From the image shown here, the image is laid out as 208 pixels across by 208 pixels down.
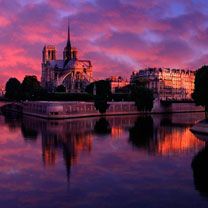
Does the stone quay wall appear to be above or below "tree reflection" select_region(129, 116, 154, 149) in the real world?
above

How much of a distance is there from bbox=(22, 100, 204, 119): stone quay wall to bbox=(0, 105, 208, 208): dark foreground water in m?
27.5

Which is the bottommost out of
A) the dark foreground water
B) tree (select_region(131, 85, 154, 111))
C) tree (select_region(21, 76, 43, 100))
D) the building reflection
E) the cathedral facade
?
the dark foreground water

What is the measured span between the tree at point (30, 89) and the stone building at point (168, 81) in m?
46.1

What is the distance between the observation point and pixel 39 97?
328 ft

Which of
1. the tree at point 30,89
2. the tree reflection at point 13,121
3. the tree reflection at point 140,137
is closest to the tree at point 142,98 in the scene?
the tree reflection at point 13,121

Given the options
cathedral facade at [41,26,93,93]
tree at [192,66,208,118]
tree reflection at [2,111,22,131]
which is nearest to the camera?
tree at [192,66,208,118]

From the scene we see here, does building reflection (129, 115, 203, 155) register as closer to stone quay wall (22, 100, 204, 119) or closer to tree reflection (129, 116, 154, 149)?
tree reflection (129, 116, 154, 149)

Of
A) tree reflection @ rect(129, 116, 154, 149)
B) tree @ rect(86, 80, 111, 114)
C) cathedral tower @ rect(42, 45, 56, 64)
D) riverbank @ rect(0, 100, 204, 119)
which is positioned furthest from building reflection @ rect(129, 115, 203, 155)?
cathedral tower @ rect(42, 45, 56, 64)

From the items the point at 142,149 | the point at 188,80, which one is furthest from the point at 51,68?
the point at 142,149

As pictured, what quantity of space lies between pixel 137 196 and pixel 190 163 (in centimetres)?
967

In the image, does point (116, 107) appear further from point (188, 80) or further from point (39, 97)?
point (188, 80)

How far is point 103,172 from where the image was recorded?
26.6m

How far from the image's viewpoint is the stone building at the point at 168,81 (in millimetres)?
150125

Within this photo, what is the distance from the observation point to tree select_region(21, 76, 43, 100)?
105 m
